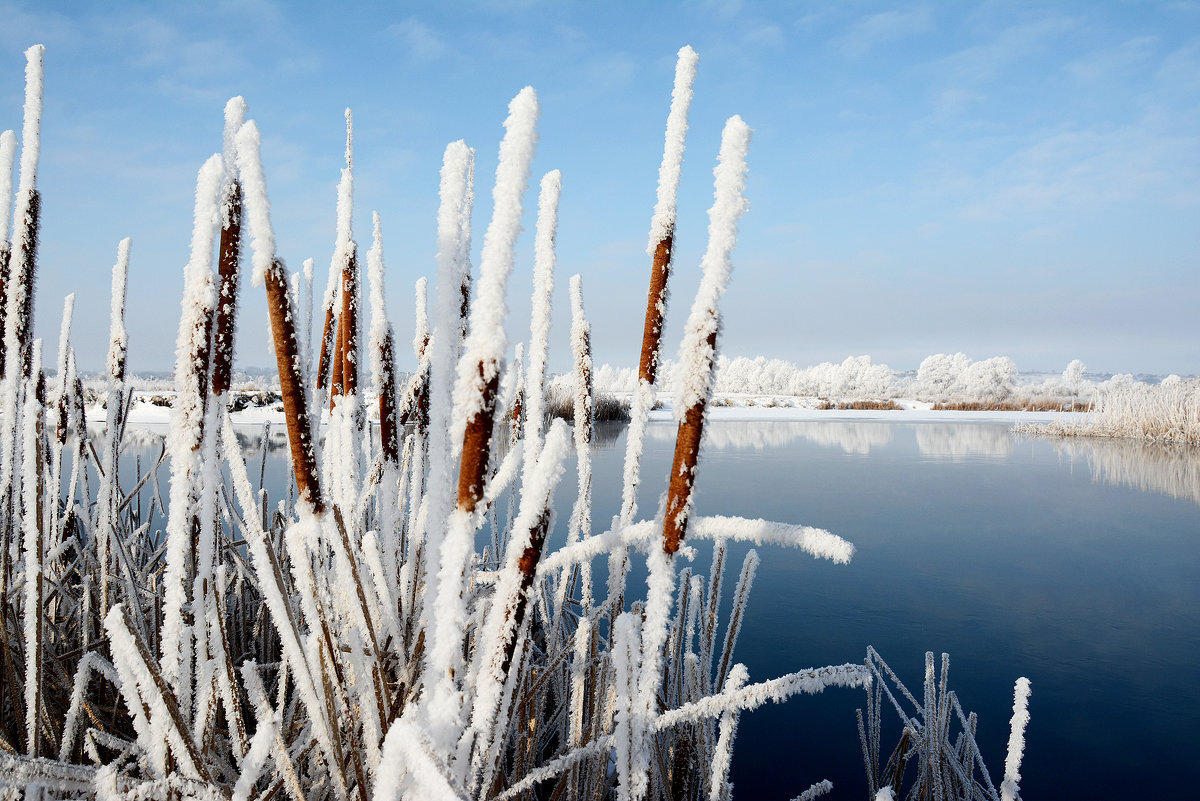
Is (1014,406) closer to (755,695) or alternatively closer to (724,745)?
(724,745)

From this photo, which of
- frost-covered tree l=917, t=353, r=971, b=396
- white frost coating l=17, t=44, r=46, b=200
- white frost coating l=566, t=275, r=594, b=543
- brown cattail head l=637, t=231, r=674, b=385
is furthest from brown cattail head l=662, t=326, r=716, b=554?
frost-covered tree l=917, t=353, r=971, b=396

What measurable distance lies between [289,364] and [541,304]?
1.60ft

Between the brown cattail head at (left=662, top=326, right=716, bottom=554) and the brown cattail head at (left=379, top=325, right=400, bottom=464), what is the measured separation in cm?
78

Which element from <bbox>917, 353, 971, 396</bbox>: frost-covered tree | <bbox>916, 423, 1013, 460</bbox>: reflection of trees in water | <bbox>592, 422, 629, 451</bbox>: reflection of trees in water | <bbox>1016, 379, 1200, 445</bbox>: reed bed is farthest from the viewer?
<bbox>917, 353, 971, 396</bbox>: frost-covered tree

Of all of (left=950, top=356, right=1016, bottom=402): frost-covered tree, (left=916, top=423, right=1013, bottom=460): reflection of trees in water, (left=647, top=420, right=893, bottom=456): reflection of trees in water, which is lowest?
(left=647, top=420, right=893, bottom=456): reflection of trees in water

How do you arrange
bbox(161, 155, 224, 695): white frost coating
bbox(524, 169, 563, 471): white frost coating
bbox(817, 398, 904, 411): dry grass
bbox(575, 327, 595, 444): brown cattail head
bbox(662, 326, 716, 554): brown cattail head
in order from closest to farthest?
1. bbox(662, 326, 716, 554): brown cattail head
2. bbox(161, 155, 224, 695): white frost coating
3. bbox(524, 169, 563, 471): white frost coating
4. bbox(575, 327, 595, 444): brown cattail head
5. bbox(817, 398, 904, 411): dry grass

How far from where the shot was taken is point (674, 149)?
0.73 m

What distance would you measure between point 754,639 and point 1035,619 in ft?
6.23

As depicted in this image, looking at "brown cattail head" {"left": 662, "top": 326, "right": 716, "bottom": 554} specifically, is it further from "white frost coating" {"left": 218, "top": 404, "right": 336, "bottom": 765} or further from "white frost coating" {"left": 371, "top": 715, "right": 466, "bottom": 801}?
"white frost coating" {"left": 218, "top": 404, "right": 336, "bottom": 765}

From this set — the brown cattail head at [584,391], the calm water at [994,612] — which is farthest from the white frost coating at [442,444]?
the brown cattail head at [584,391]

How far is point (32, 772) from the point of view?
85 centimetres

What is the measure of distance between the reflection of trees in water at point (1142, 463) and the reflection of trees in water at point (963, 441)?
109 centimetres

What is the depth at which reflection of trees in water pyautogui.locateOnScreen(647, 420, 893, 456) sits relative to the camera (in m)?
13.0

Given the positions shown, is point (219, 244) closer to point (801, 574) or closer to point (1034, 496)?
point (801, 574)
